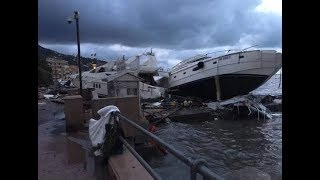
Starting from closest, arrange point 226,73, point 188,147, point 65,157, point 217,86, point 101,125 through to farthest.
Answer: point 101,125 → point 65,157 → point 188,147 → point 226,73 → point 217,86

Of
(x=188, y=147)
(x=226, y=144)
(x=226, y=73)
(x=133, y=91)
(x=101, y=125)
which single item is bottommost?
(x=226, y=144)

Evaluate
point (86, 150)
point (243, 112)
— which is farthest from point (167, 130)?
point (86, 150)

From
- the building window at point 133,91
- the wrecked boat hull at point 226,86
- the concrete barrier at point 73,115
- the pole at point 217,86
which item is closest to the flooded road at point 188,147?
the concrete barrier at point 73,115

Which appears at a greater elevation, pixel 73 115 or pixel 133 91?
pixel 133 91

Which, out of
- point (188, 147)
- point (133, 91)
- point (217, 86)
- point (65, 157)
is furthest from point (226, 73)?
point (65, 157)

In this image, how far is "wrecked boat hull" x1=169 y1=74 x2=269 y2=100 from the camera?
120 feet

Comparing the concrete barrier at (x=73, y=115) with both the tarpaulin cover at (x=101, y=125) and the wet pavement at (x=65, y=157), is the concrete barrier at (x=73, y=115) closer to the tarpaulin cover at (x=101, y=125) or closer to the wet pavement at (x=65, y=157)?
the wet pavement at (x=65, y=157)

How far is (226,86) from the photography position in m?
37.8

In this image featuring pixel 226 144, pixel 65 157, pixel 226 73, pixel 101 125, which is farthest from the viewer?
pixel 226 73

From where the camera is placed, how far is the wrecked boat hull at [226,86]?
36469 mm

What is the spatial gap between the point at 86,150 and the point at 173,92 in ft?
117

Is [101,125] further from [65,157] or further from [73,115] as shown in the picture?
[73,115]

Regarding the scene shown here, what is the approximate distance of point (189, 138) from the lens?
21.0 metres
